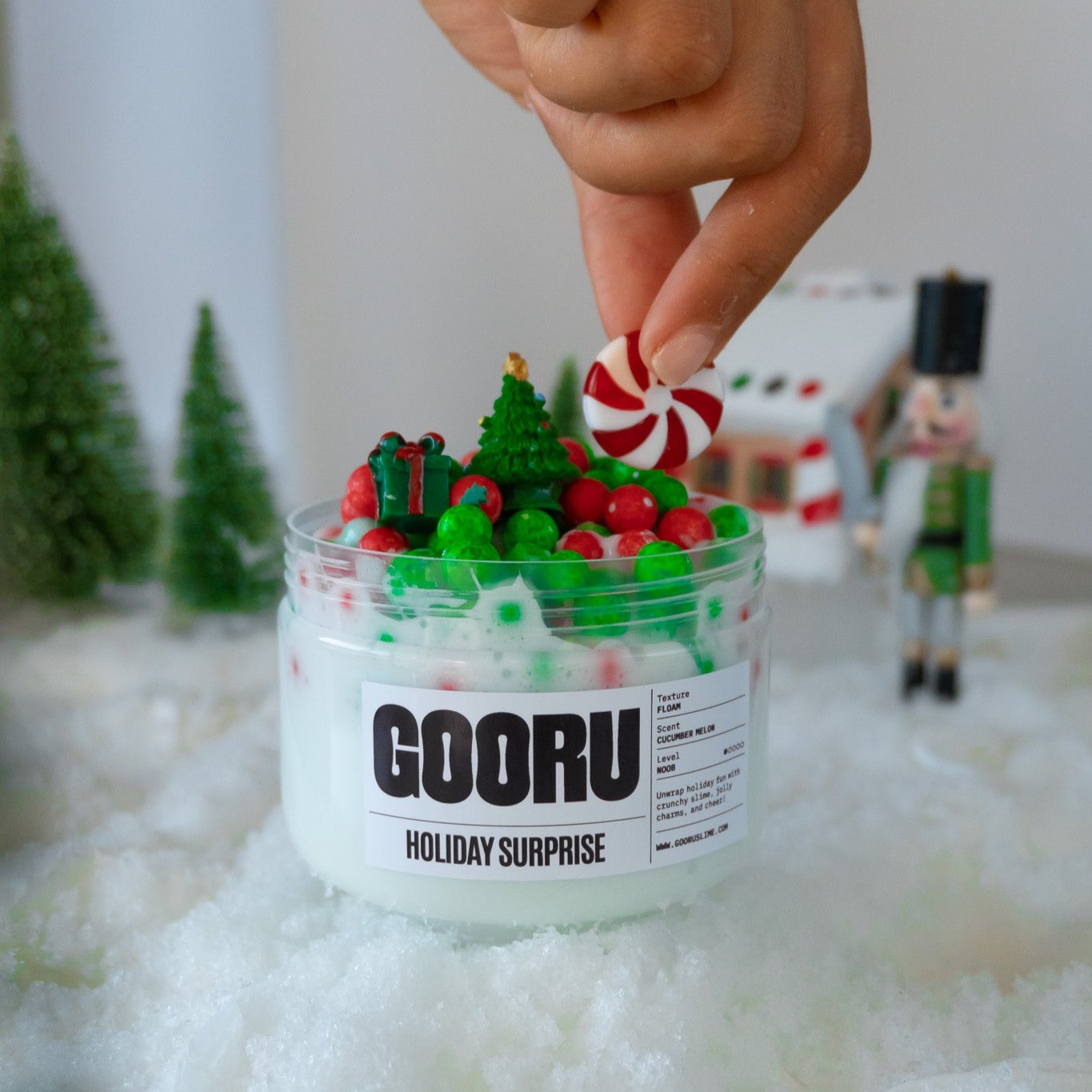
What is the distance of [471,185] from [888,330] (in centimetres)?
46

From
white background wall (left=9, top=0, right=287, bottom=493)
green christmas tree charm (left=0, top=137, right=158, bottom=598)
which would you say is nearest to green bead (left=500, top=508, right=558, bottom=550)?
green christmas tree charm (left=0, top=137, right=158, bottom=598)

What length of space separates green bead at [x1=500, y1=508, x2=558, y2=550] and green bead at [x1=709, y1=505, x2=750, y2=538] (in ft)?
0.31

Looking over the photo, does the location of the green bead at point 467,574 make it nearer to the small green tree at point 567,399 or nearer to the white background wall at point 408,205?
the white background wall at point 408,205

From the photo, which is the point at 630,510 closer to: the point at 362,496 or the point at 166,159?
the point at 362,496

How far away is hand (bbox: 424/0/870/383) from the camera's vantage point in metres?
0.42

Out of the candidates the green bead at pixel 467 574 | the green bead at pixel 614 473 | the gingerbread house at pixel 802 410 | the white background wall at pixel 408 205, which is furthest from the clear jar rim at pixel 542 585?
the gingerbread house at pixel 802 410

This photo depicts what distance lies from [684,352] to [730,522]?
12cm

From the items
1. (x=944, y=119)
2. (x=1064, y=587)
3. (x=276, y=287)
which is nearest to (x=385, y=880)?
(x=944, y=119)

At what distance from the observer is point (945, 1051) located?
0.52 m

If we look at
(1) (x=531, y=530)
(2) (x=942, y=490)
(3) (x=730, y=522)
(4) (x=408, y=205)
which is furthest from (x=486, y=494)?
Result: (4) (x=408, y=205)

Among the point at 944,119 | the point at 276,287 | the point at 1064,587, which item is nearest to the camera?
the point at 944,119

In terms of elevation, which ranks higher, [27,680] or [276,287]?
[276,287]

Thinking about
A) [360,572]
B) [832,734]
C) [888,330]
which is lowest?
[832,734]

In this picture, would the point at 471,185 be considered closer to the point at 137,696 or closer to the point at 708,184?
the point at 137,696
